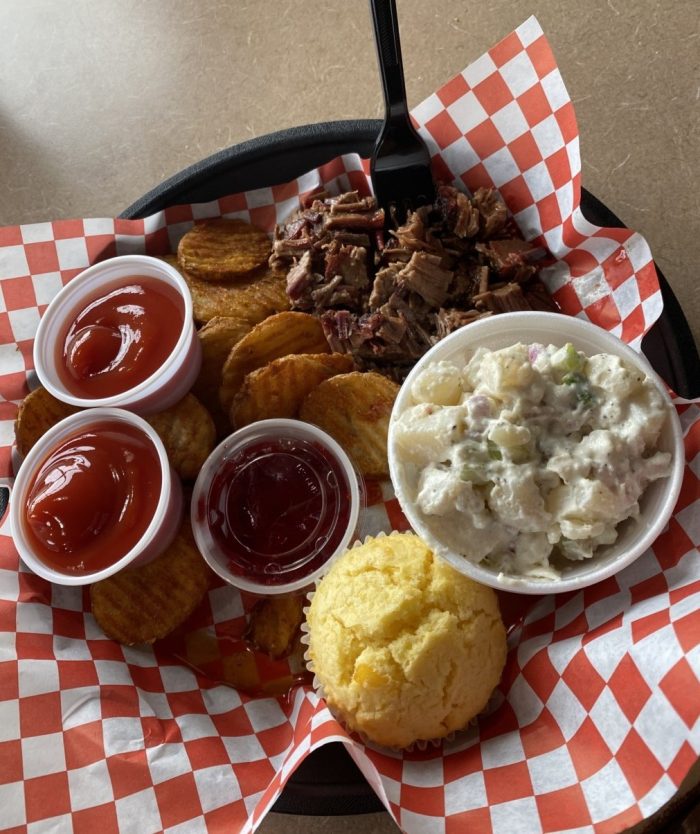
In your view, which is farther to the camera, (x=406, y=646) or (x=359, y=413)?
(x=359, y=413)

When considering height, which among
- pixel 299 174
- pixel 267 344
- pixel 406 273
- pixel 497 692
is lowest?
pixel 497 692

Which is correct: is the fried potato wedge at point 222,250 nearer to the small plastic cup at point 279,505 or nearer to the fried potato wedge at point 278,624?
the small plastic cup at point 279,505

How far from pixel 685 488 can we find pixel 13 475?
1664 millimetres

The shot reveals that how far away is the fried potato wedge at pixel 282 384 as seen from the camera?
6.57 ft

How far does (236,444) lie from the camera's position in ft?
6.60

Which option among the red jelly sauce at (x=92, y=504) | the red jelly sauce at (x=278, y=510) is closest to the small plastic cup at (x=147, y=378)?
the red jelly sauce at (x=92, y=504)

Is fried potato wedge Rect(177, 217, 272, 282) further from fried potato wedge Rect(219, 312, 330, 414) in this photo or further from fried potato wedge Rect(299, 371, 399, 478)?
fried potato wedge Rect(299, 371, 399, 478)

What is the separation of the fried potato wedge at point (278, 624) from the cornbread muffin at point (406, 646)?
176mm

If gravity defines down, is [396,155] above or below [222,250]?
above

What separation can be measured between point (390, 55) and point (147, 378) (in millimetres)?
999

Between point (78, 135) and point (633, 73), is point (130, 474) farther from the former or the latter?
point (633, 73)

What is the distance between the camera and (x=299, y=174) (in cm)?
224

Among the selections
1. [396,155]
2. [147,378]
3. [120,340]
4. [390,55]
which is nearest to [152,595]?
[147,378]

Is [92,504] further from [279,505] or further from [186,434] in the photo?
[279,505]
